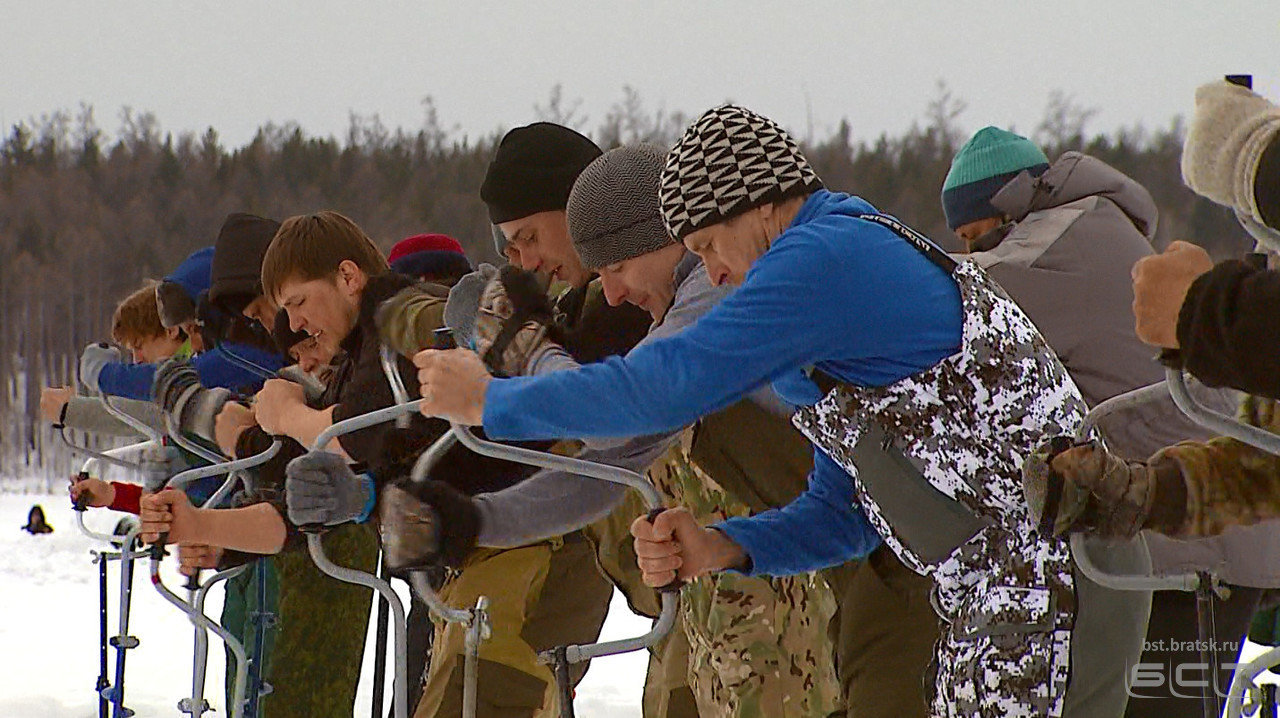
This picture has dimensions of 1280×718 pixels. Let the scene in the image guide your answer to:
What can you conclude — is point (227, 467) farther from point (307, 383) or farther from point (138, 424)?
point (138, 424)

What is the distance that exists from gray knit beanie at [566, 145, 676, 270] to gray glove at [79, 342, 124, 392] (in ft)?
10.3

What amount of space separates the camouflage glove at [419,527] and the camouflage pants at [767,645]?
49 cm

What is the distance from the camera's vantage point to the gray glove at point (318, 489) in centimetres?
283

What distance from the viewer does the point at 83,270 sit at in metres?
13.9

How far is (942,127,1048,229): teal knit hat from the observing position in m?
3.23

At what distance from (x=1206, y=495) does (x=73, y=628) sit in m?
7.12

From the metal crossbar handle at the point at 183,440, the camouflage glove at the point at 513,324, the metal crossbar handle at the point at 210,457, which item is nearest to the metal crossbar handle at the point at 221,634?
the metal crossbar handle at the point at 210,457

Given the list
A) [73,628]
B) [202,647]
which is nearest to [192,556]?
[202,647]

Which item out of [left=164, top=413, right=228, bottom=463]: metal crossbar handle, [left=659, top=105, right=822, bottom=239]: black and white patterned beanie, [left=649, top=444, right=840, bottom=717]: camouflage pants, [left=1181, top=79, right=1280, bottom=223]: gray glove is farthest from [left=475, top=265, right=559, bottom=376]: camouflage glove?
[left=164, top=413, right=228, bottom=463]: metal crossbar handle

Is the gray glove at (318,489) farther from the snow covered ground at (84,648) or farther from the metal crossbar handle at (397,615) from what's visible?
the snow covered ground at (84,648)

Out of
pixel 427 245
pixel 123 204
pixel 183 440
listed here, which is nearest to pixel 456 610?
pixel 183 440

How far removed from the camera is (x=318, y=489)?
2.83m

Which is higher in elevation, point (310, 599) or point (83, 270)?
point (310, 599)

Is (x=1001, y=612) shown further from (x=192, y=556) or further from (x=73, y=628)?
(x=73, y=628)
